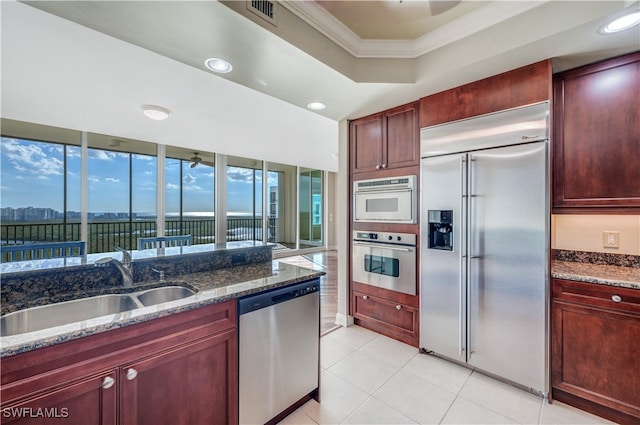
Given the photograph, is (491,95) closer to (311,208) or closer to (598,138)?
(598,138)

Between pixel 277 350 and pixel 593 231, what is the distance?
256 cm

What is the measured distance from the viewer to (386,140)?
9.29ft

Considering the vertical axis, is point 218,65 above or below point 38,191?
above

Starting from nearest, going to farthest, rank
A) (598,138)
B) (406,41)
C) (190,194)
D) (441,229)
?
1. (598,138)
2. (406,41)
3. (441,229)
4. (190,194)

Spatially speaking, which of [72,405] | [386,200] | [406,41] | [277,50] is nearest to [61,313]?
[72,405]

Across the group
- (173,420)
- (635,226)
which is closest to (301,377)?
(173,420)

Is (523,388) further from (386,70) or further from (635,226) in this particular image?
(386,70)

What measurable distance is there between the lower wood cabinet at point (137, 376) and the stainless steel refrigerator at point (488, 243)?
1795 mm

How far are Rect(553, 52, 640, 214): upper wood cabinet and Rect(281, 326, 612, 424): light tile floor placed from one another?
1.44m

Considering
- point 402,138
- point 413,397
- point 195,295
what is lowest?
point 413,397

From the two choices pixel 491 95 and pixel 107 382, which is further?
pixel 491 95

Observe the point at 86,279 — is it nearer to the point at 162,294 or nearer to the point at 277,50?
the point at 162,294

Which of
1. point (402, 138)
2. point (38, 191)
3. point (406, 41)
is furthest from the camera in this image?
point (38, 191)

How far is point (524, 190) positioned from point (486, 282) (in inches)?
29.8
